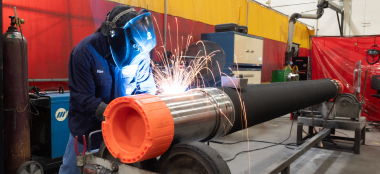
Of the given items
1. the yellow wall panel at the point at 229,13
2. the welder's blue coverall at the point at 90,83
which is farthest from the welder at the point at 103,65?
the yellow wall panel at the point at 229,13

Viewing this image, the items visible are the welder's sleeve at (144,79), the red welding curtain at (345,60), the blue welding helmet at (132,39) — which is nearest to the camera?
the blue welding helmet at (132,39)

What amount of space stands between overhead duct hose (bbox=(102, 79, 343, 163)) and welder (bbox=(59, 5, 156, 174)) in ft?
1.42

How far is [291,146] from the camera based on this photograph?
384cm

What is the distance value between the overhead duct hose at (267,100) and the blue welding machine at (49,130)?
1858 mm

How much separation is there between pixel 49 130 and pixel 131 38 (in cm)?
167

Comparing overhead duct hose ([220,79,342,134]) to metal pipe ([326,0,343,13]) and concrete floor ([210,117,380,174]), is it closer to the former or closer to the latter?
concrete floor ([210,117,380,174])

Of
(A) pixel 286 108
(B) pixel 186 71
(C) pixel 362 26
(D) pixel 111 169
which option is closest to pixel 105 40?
(D) pixel 111 169

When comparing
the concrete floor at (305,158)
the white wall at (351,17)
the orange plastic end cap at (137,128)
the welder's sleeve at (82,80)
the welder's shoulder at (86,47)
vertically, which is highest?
the white wall at (351,17)

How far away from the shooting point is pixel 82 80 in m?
1.46

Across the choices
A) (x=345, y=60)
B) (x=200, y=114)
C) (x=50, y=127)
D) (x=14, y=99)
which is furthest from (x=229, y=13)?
(x=200, y=114)

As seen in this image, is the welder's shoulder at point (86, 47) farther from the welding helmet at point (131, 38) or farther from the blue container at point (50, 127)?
the blue container at point (50, 127)

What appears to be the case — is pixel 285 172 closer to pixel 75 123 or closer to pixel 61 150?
pixel 75 123

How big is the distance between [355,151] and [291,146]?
0.80 metres

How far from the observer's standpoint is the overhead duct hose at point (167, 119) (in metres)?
0.86
